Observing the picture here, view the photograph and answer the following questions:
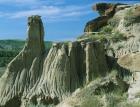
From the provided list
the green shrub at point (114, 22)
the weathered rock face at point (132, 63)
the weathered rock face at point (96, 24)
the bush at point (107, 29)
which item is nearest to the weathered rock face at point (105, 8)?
the weathered rock face at point (96, 24)

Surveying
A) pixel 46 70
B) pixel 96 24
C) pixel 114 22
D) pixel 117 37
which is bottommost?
pixel 46 70

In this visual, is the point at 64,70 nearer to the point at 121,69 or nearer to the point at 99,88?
the point at 121,69

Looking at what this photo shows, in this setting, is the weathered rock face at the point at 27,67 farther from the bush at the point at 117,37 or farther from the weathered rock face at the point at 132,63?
the bush at the point at 117,37

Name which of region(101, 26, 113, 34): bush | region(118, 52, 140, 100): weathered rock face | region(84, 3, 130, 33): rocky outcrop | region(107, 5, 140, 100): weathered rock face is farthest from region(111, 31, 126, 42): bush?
region(84, 3, 130, 33): rocky outcrop

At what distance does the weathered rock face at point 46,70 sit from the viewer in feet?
102

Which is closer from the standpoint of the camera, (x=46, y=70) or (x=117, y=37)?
(x=46, y=70)

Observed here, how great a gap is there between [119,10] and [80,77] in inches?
604

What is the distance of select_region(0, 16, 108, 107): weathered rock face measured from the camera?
3102 cm

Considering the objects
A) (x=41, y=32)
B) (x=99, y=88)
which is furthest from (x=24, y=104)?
(x=99, y=88)

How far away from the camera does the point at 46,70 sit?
32.3 meters

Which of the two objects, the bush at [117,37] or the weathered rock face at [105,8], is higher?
the weathered rock face at [105,8]

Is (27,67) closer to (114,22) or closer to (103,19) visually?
(114,22)

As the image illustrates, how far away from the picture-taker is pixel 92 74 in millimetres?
30562

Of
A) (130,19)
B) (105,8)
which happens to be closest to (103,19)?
(105,8)
